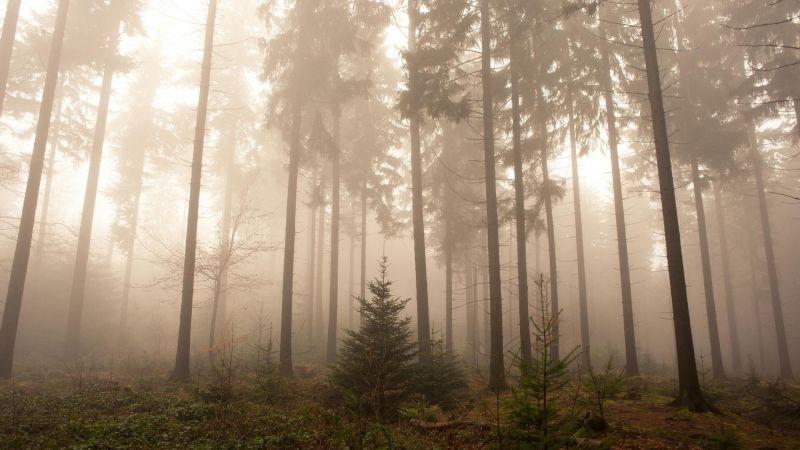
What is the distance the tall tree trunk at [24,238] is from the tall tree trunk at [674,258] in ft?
55.8

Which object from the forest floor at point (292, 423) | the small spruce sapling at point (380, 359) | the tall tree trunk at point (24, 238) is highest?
the tall tree trunk at point (24, 238)

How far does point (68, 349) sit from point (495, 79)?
19906 millimetres

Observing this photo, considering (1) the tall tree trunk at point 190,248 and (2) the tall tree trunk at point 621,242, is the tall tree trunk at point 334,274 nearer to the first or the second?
(1) the tall tree trunk at point 190,248

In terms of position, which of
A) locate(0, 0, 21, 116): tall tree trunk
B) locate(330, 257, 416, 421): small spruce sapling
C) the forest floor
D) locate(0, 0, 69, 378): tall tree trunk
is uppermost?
locate(0, 0, 21, 116): tall tree trunk

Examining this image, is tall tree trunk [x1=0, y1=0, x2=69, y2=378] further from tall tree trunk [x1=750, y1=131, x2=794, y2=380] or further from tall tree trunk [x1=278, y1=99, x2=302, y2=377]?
tall tree trunk [x1=750, y1=131, x2=794, y2=380]

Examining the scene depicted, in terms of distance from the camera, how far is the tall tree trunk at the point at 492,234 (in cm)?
1080

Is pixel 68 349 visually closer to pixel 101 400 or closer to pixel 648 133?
pixel 101 400

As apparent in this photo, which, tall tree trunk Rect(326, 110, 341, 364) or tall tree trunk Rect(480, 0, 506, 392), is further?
tall tree trunk Rect(326, 110, 341, 364)

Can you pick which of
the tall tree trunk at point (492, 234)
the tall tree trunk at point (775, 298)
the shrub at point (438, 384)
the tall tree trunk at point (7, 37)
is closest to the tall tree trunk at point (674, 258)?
the tall tree trunk at point (492, 234)

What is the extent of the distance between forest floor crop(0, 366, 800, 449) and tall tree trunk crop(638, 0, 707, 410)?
1.82 ft

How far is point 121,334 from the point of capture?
2008 cm

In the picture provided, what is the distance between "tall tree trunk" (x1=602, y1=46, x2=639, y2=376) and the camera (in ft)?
48.3

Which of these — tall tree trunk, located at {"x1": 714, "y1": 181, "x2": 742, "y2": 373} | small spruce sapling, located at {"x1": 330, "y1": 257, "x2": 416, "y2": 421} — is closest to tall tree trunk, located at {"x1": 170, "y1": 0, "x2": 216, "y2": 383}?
small spruce sapling, located at {"x1": 330, "y1": 257, "x2": 416, "y2": 421}

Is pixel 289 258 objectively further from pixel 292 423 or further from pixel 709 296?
pixel 709 296
